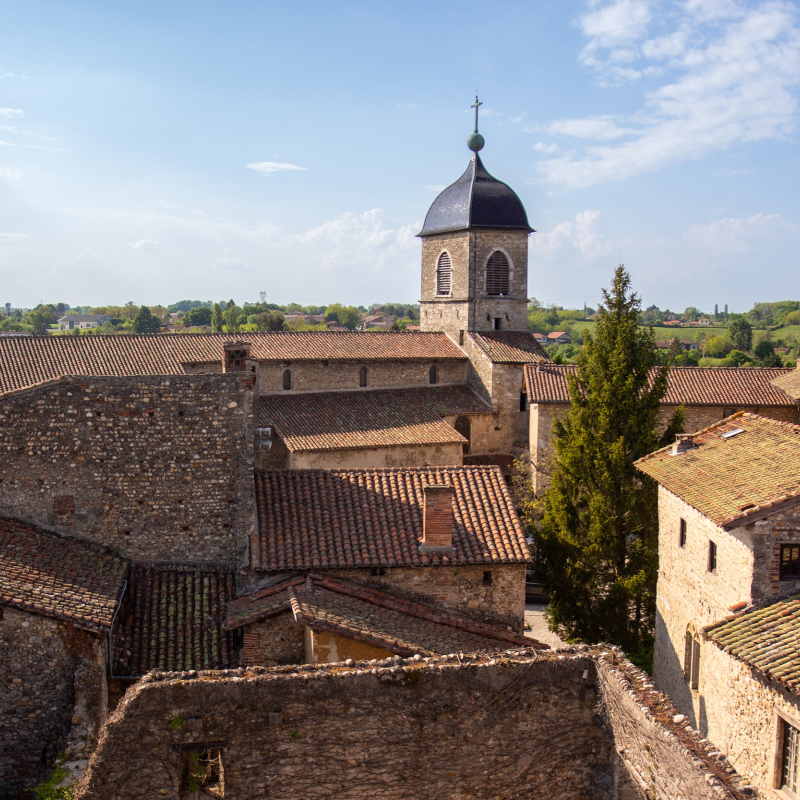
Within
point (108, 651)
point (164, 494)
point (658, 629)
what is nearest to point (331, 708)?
point (108, 651)

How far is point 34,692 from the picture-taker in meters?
10.2

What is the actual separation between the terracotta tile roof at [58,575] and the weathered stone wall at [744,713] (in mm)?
9058

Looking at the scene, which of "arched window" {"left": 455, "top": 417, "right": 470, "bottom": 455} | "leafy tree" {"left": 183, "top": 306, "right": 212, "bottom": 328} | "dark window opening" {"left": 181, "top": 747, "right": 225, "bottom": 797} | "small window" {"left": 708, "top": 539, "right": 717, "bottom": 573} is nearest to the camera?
"dark window opening" {"left": 181, "top": 747, "right": 225, "bottom": 797}

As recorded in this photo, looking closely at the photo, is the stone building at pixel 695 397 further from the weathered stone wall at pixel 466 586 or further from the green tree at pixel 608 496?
the weathered stone wall at pixel 466 586

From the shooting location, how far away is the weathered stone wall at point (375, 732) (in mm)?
7906

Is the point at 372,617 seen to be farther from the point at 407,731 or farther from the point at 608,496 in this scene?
the point at 608,496

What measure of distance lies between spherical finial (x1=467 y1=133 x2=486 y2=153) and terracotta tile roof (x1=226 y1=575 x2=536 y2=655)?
28.5m

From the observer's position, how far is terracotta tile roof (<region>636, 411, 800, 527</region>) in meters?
11.4

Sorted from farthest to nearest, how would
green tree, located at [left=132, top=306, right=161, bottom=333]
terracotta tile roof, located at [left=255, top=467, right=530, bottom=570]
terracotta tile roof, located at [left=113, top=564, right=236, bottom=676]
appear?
green tree, located at [left=132, top=306, right=161, bottom=333]
terracotta tile roof, located at [left=255, top=467, right=530, bottom=570]
terracotta tile roof, located at [left=113, top=564, right=236, bottom=676]

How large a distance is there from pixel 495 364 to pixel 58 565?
23.5 meters

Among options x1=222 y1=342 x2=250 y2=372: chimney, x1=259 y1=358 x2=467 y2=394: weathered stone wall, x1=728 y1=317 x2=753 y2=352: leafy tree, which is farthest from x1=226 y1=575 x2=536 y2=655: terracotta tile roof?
x1=728 y1=317 x2=753 y2=352: leafy tree

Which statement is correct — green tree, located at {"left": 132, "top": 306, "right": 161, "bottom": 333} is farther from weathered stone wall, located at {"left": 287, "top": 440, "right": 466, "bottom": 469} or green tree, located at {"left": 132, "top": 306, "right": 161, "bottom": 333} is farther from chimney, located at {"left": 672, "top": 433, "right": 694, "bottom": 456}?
chimney, located at {"left": 672, "top": 433, "right": 694, "bottom": 456}

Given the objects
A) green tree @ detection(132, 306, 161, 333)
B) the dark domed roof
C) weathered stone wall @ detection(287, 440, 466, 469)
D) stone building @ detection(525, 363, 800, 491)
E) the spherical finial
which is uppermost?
the spherical finial

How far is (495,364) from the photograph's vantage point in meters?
32.8
